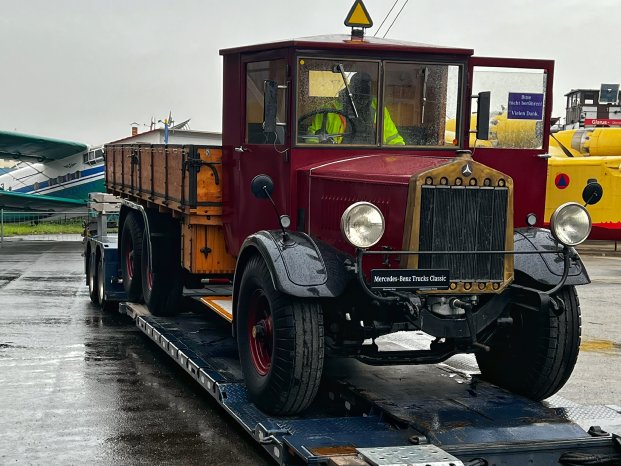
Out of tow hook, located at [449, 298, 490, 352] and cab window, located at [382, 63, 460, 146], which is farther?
cab window, located at [382, 63, 460, 146]

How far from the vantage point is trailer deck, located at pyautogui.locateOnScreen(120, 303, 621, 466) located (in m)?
5.28

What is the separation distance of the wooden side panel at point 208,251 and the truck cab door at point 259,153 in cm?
50

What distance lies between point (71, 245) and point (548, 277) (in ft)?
67.5

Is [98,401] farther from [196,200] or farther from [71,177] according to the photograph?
[71,177]

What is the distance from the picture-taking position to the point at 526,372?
669 centimetres

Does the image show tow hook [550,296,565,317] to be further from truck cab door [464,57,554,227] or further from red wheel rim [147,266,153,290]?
red wheel rim [147,266,153,290]

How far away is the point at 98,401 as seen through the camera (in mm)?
7609

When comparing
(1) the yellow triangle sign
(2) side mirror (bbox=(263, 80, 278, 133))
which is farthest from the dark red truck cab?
(1) the yellow triangle sign

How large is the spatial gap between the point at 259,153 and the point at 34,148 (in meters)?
28.8

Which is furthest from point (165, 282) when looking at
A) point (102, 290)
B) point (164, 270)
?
point (102, 290)

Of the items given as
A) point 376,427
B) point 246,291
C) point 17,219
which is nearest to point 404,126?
point 246,291

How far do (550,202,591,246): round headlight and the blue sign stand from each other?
4.30 ft

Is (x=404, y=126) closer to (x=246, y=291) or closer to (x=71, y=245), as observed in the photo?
(x=246, y=291)

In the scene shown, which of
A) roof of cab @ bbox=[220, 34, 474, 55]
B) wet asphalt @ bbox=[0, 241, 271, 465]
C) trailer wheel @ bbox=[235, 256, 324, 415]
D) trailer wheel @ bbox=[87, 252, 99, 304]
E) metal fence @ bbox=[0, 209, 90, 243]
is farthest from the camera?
metal fence @ bbox=[0, 209, 90, 243]
